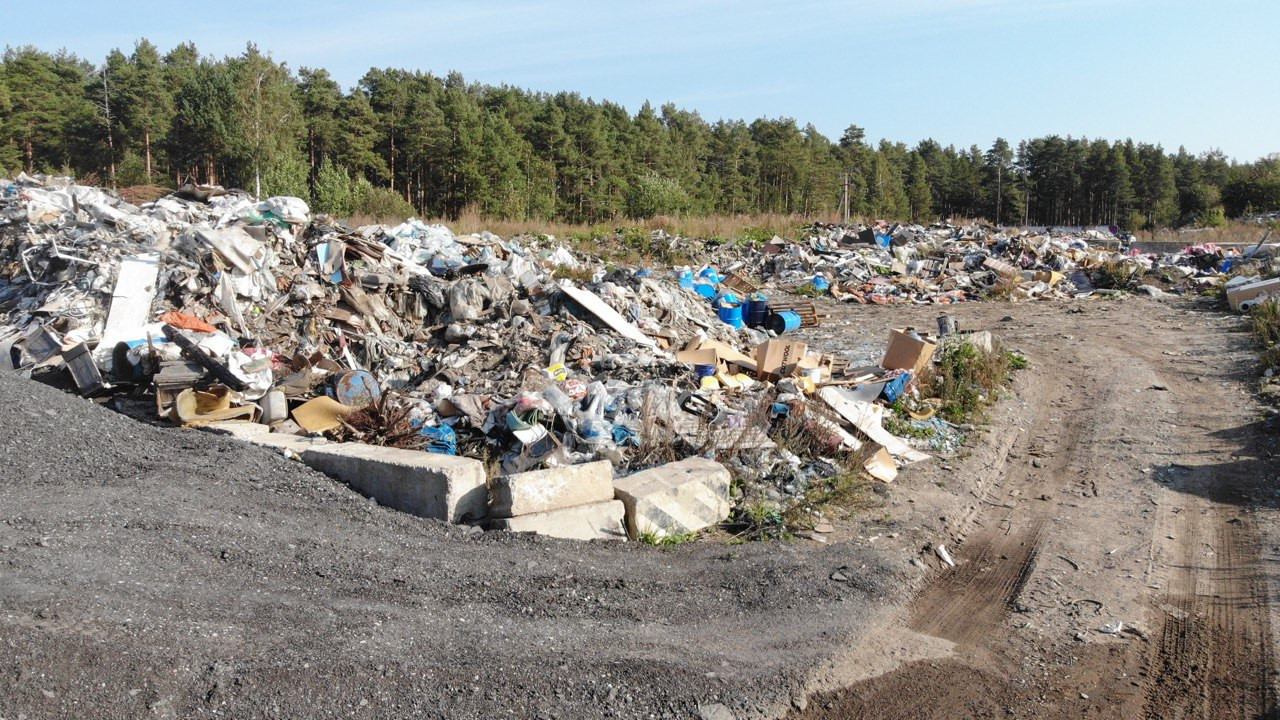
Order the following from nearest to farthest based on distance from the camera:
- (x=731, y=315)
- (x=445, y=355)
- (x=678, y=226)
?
(x=445, y=355) → (x=731, y=315) → (x=678, y=226)

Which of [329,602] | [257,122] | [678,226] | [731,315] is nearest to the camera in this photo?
[329,602]

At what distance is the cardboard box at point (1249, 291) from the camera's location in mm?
13203

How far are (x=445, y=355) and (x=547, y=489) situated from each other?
165 inches

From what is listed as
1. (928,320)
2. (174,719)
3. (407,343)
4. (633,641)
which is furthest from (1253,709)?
(928,320)

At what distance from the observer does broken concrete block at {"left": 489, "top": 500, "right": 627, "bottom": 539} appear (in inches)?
176

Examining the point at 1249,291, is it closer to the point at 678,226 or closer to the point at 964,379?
the point at 964,379

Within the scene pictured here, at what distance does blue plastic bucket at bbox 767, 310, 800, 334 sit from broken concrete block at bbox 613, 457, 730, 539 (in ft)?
22.0

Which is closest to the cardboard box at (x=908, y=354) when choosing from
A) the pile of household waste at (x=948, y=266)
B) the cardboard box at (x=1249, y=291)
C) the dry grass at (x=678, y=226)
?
the pile of household waste at (x=948, y=266)

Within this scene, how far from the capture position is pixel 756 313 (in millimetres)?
11852

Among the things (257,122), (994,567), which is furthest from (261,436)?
(257,122)

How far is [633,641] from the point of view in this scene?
3.38 m

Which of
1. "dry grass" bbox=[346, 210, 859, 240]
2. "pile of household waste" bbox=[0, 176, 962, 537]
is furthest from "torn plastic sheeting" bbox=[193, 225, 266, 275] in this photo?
"dry grass" bbox=[346, 210, 859, 240]

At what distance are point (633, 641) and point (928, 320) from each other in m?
11.9

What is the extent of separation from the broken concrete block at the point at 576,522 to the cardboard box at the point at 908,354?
14.3 ft
